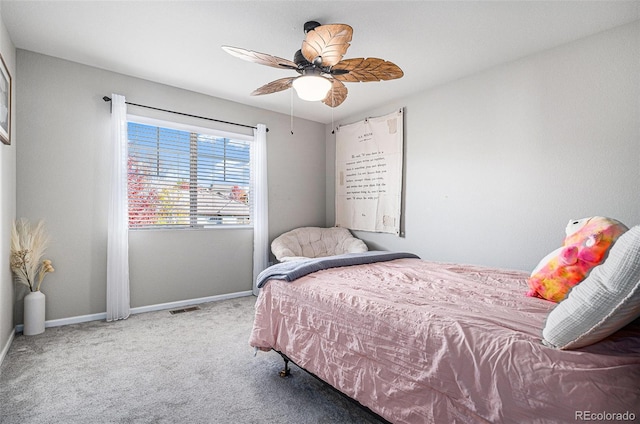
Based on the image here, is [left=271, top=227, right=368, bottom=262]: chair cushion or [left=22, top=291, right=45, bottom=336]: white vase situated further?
[left=271, top=227, right=368, bottom=262]: chair cushion

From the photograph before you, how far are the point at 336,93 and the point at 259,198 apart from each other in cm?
196

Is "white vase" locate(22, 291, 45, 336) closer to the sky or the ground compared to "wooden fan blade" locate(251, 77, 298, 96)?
closer to the ground

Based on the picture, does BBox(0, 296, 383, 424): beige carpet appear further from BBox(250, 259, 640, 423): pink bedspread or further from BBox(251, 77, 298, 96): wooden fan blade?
BBox(251, 77, 298, 96): wooden fan blade

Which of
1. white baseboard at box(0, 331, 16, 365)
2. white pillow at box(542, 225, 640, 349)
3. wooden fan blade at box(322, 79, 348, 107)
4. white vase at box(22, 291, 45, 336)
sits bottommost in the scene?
white baseboard at box(0, 331, 16, 365)

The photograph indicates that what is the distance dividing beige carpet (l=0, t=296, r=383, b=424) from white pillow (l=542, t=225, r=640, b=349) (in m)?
0.88

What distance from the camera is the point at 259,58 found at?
2.21 m

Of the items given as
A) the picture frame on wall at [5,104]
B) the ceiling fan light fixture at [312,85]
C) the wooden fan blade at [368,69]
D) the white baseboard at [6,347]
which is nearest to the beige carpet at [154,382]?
the white baseboard at [6,347]

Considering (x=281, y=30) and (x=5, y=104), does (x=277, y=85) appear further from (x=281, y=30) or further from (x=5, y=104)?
(x=5, y=104)

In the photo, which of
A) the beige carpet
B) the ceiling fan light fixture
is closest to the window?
the beige carpet

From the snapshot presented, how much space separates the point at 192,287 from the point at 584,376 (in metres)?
3.72

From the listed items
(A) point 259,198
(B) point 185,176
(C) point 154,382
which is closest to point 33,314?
(C) point 154,382

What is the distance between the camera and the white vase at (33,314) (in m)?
2.79

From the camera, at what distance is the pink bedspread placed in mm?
923

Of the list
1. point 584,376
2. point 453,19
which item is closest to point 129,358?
point 584,376
